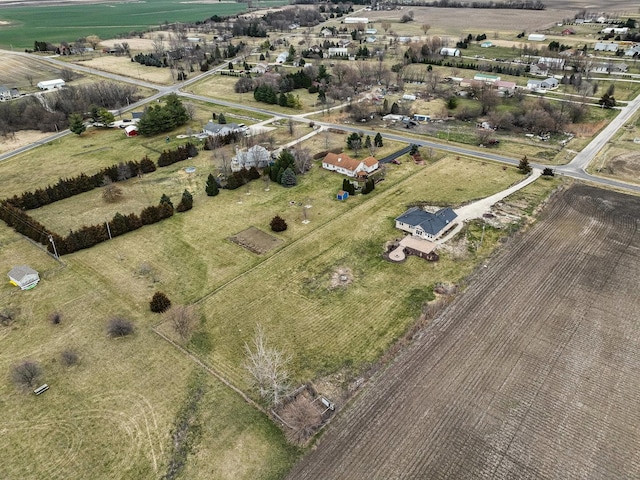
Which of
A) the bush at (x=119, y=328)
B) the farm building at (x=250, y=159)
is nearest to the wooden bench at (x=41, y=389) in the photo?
the bush at (x=119, y=328)

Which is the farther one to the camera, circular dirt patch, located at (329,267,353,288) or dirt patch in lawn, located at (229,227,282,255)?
dirt patch in lawn, located at (229,227,282,255)

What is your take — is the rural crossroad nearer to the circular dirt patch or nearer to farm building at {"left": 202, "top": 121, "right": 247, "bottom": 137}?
farm building at {"left": 202, "top": 121, "right": 247, "bottom": 137}

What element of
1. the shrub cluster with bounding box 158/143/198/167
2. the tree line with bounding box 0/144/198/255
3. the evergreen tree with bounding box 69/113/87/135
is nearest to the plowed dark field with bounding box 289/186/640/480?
the tree line with bounding box 0/144/198/255

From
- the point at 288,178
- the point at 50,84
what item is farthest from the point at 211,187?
the point at 50,84

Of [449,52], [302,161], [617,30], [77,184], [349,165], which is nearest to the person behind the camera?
[77,184]

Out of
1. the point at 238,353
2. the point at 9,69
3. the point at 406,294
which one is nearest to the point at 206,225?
the point at 238,353

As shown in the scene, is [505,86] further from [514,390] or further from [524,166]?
[514,390]
